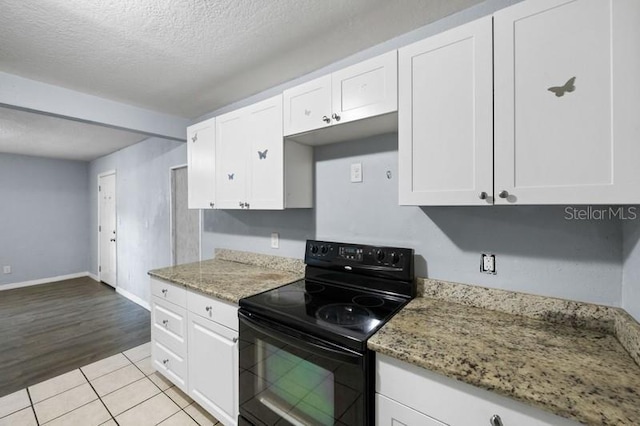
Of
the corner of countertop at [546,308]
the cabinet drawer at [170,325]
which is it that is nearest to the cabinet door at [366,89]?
the corner of countertop at [546,308]

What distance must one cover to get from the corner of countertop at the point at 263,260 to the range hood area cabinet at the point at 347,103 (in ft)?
Result: 3.06

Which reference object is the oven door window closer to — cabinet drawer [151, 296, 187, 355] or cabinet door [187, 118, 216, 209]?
cabinet drawer [151, 296, 187, 355]

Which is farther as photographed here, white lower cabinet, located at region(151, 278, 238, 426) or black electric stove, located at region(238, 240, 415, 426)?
white lower cabinet, located at region(151, 278, 238, 426)

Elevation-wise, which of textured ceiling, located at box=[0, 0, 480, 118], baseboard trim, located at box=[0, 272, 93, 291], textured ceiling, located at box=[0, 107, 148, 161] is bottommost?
baseboard trim, located at box=[0, 272, 93, 291]

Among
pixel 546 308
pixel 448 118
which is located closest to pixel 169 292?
pixel 448 118

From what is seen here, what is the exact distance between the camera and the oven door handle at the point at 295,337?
1.02 meters

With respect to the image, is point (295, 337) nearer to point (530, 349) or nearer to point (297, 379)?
point (297, 379)

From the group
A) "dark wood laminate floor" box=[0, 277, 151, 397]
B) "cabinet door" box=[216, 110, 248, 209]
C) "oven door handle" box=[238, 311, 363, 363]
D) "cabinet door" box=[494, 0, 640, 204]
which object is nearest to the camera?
"cabinet door" box=[494, 0, 640, 204]

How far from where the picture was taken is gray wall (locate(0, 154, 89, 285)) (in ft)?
15.4

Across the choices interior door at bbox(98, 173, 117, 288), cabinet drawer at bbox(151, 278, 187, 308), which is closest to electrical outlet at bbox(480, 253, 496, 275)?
cabinet drawer at bbox(151, 278, 187, 308)

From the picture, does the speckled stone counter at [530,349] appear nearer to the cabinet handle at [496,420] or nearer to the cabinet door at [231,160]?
the cabinet handle at [496,420]

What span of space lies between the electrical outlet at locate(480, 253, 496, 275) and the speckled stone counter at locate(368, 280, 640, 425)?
97 millimetres

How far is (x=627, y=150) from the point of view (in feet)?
2.66

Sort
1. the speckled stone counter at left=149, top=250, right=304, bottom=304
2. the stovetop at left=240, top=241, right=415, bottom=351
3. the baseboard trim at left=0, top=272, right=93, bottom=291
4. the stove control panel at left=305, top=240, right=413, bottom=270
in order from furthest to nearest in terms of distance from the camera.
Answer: the baseboard trim at left=0, top=272, right=93, bottom=291
the speckled stone counter at left=149, top=250, right=304, bottom=304
the stove control panel at left=305, top=240, right=413, bottom=270
the stovetop at left=240, top=241, right=415, bottom=351
